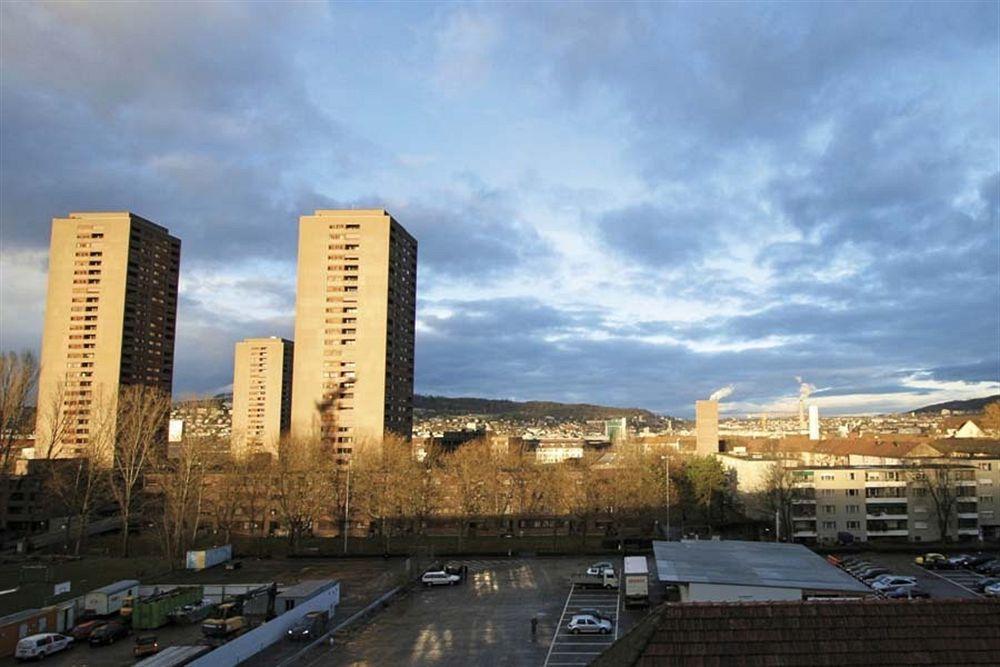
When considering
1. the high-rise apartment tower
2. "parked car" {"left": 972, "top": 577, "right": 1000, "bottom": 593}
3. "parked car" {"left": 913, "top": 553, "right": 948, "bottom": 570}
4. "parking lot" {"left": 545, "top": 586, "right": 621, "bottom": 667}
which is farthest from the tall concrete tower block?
"parking lot" {"left": 545, "top": 586, "right": 621, "bottom": 667}

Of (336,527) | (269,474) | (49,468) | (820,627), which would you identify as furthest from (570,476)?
(820,627)

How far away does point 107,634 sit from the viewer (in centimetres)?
2623

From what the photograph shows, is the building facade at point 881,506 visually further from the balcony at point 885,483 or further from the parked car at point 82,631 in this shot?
the parked car at point 82,631

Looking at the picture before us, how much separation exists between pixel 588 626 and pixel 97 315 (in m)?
85.4

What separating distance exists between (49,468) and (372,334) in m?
35.6

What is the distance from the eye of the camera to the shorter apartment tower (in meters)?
133

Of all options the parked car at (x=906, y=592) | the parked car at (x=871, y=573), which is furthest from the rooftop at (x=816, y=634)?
the parked car at (x=871, y=573)

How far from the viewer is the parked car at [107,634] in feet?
85.3

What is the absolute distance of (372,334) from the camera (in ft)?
275

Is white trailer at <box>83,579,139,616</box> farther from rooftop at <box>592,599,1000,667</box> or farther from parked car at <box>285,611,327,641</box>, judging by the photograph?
rooftop at <box>592,599,1000,667</box>

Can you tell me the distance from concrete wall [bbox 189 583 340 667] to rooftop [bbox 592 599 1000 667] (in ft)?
52.8

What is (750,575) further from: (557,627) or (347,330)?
(347,330)

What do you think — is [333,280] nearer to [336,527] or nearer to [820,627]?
[336,527]

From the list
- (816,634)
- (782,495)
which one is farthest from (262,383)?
(816,634)
